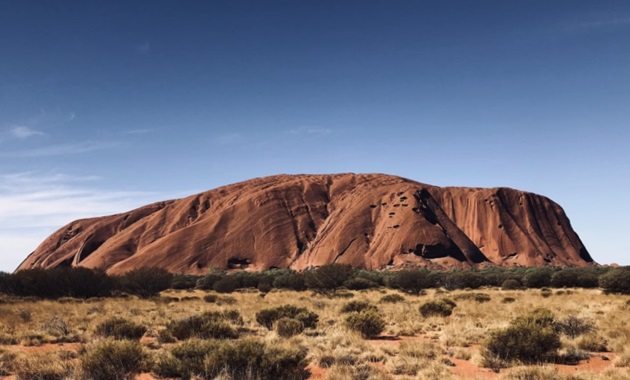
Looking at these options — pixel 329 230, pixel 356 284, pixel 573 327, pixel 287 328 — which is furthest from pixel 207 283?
pixel 329 230

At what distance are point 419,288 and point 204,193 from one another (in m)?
91.7

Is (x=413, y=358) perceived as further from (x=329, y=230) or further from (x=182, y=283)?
(x=329, y=230)

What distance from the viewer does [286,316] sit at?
1872 cm

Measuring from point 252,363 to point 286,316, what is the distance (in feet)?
33.4

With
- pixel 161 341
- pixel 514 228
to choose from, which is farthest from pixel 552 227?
pixel 161 341

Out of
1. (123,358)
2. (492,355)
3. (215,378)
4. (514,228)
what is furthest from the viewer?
(514,228)

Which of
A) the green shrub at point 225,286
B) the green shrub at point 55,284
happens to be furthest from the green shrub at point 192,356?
the green shrub at point 225,286

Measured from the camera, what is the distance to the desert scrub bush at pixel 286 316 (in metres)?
17.8

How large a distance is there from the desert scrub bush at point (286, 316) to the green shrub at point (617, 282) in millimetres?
28768

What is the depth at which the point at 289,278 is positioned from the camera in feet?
164

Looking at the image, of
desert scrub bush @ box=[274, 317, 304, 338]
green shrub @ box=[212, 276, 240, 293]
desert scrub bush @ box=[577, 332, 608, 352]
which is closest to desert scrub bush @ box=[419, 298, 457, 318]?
desert scrub bush @ box=[274, 317, 304, 338]

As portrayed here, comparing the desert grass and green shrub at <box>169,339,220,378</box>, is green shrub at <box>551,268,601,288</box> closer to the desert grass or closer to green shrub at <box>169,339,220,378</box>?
the desert grass

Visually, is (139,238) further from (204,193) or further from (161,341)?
(161,341)

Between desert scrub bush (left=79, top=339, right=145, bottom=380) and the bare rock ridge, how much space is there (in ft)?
264
